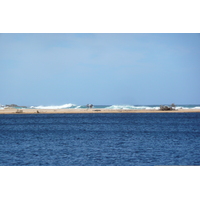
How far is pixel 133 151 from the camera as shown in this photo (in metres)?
20.5

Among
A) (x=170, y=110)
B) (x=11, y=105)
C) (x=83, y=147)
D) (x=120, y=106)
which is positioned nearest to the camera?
(x=83, y=147)

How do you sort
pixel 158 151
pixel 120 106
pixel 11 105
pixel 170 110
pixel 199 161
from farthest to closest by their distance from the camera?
1. pixel 120 106
2. pixel 11 105
3. pixel 170 110
4. pixel 158 151
5. pixel 199 161

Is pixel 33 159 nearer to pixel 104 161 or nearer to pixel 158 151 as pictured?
pixel 104 161

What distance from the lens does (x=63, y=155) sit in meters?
19.3

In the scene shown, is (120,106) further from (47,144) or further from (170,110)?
(47,144)

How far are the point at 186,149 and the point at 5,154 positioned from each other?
12.1 metres

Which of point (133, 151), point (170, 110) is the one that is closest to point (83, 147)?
point (133, 151)

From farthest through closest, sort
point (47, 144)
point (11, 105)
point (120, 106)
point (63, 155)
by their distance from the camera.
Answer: point (120, 106), point (11, 105), point (47, 144), point (63, 155)

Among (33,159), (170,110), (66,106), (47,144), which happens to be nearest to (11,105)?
(66,106)

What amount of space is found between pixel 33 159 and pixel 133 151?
21.6 ft

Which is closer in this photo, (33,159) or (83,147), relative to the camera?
(33,159)

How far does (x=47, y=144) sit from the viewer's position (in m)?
24.4

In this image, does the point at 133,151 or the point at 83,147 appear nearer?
the point at 133,151

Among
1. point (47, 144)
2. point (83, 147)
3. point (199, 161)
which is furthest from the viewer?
point (47, 144)
